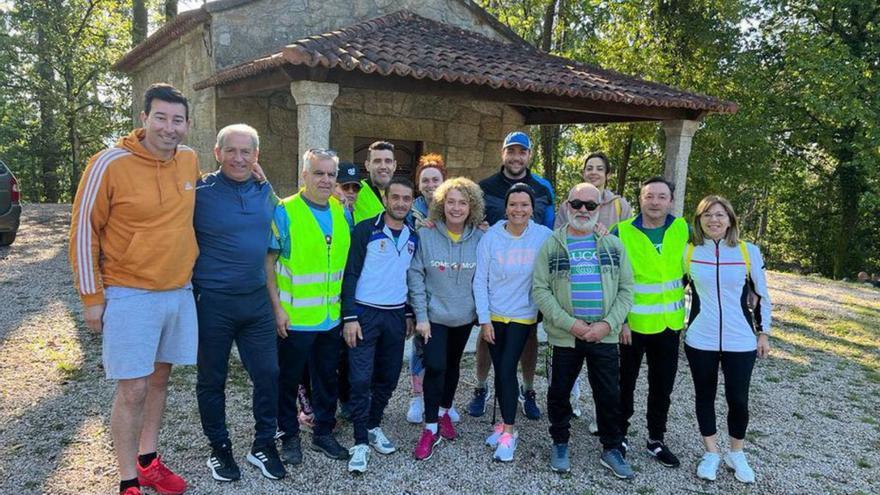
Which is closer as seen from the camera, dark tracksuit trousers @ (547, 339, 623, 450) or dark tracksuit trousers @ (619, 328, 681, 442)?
dark tracksuit trousers @ (547, 339, 623, 450)

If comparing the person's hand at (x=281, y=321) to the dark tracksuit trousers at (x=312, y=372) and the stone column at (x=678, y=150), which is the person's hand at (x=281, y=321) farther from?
the stone column at (x=678, y=150)

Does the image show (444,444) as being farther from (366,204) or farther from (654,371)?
(366,204)

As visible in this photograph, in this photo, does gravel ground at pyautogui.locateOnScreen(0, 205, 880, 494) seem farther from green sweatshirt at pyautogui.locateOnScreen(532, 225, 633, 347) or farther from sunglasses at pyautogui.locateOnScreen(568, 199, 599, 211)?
sunglasses at pyautogui.locateOnScreen(568, 199, 599, 211)

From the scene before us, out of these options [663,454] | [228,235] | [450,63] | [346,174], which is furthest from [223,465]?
[450,63]

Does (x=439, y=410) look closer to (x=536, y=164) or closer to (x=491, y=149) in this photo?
(x=491, y=149)

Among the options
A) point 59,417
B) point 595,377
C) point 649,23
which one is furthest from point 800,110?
point 59,417

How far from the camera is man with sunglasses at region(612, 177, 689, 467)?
3.12 m

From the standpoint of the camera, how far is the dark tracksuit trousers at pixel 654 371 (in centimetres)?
315

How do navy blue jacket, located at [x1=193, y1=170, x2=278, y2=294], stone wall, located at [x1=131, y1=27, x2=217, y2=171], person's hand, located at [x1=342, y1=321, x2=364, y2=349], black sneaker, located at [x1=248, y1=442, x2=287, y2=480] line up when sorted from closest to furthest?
navy blue jacket, located at [x1=193, y1=170, x2=278, y2=294] → black sneaker, located at [x1=248, y1=442, x2=287, y2=480] → person's hand, located at [x1=342, y1=321, x2=364, y2=349] → stone wall, located at [x1=131, y1=27, x2=217, y2=171]

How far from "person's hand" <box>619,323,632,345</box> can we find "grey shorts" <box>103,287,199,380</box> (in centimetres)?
219

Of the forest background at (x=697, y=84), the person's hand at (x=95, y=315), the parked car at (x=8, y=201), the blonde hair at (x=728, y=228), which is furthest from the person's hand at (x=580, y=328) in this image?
the forest background at (x=697, y=84)

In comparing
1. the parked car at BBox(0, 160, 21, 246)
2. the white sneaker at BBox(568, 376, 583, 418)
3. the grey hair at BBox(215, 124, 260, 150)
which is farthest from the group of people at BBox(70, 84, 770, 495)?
the parked car at BBox(0, 160, 21, 246)

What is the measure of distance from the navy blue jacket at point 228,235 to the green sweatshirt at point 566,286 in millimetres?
1435

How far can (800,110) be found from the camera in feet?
48.4
